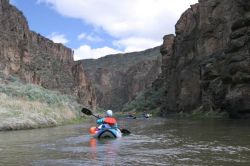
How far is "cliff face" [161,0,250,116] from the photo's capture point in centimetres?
4272

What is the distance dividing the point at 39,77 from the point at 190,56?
31.9 m

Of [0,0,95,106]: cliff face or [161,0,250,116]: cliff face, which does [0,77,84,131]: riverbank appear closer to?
[161,0,250,116]: cliff face

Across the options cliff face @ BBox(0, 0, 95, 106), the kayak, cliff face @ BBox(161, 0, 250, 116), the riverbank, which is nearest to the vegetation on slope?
the riverbank

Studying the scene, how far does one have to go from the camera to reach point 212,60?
187ft

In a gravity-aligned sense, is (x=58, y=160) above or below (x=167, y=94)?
below

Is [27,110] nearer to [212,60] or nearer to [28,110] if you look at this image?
[28,110]

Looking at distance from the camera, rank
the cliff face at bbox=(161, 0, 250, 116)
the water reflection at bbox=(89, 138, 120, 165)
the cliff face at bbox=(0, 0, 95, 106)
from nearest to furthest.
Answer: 1. the water reflection at bbox=(89, 138, 120, 165)
2. the cliff face at bbox=(161, 0, 250, 116)
3. the cliff face at bbox=(0, 0, 95, 106)

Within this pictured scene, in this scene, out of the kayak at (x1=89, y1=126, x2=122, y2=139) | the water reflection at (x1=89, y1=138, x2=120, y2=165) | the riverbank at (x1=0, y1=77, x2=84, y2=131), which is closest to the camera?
the water reflection at (x1=89, y1=138, x2=120, y2=165)

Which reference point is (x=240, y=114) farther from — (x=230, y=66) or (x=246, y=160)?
(x=246, y=160)

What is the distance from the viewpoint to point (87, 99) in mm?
165750

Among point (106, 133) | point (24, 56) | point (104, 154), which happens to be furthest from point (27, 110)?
point (24, 56)

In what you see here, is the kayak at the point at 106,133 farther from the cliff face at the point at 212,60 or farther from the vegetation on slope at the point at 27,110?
the cliff face at the point at 212,60

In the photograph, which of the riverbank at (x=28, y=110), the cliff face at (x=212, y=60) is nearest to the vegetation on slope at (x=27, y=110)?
the riverbank at (x=28, y=110)

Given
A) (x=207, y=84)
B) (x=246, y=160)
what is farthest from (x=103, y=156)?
(x=207, y=84)
